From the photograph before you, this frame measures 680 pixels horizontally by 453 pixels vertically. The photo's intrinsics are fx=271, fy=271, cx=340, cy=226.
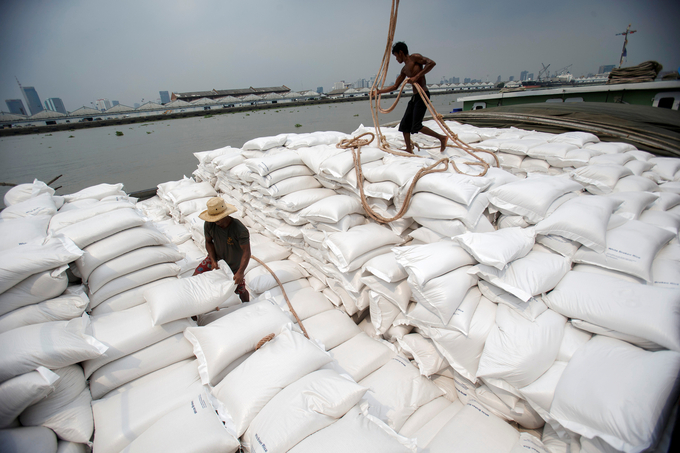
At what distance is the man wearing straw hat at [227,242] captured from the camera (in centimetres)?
191

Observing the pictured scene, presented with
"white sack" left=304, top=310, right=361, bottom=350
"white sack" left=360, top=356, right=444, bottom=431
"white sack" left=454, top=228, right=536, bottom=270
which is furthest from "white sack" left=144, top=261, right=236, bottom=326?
"white sack" left=454, top=228, right=536, bottom=270

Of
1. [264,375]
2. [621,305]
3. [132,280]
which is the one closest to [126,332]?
[132,280]

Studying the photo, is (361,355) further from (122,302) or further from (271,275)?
(122,302)

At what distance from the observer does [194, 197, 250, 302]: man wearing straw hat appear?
1907 millimetres

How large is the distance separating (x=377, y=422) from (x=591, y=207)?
1764mm

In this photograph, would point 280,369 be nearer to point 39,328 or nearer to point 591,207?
point 39,328

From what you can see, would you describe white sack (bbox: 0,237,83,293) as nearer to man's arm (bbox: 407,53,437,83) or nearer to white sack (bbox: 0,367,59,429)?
white sack (bbox: 0,367,59,429)

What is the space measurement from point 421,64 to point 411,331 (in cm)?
241

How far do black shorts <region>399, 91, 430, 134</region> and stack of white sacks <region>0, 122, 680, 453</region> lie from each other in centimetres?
81

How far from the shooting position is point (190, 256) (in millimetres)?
2893

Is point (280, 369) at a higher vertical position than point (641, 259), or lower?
lower

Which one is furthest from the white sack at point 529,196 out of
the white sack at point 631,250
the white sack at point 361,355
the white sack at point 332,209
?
the white sack at point 361,355

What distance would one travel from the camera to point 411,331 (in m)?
1.90

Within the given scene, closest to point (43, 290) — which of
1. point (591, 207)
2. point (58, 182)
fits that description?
point (591, 207)
